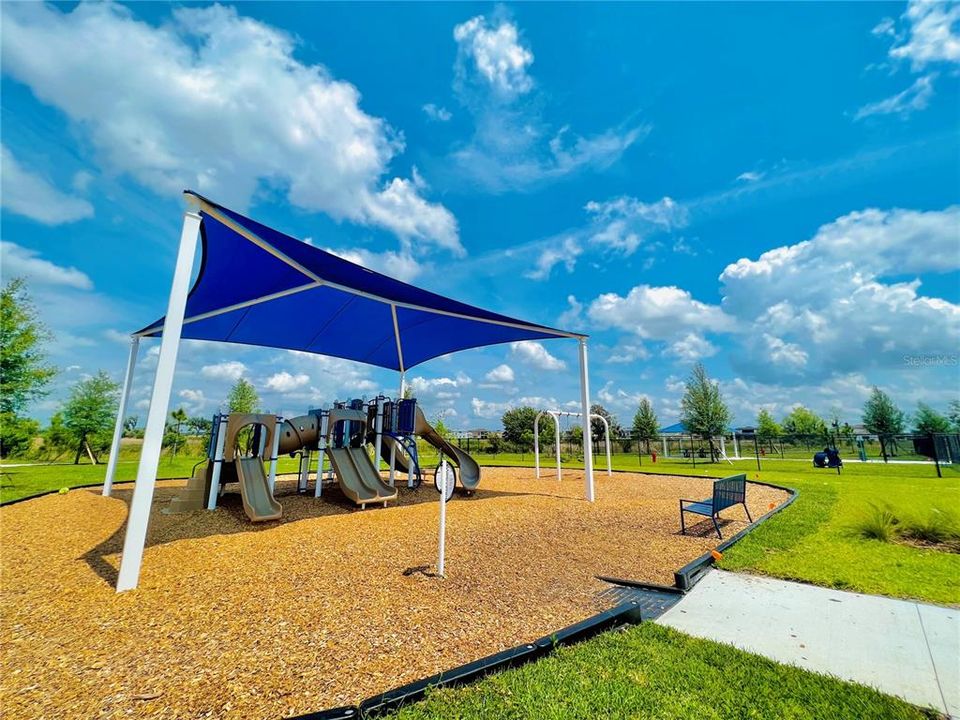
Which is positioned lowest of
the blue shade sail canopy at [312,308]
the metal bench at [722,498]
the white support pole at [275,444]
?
the metal bench at [722,498]

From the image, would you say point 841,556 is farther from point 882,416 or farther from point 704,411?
point 882,416

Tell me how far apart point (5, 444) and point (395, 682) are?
2965 cm

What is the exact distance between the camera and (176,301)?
4.50 meters

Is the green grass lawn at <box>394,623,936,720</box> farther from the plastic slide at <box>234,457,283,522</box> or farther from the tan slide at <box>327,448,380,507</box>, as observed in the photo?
the tan slide at <box>327,448,380,507</box>

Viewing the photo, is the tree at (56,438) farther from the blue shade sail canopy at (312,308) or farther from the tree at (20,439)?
the blue shade sail canopy at (312,308)

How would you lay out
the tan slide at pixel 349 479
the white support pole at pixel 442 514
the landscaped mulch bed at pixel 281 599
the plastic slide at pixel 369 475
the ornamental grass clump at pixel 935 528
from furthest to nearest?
the plastic slide at pixel 369 475
the tan slide at pixel 349 479
the ornamental grass clump at pixel 935 528
the white support pole at pixel 442 514
the landscaped mulch bed at pixel 281 599

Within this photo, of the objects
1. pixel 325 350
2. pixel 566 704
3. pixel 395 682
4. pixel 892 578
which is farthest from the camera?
pixel 325 350

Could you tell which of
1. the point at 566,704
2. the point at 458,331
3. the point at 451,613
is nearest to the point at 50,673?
the point at 451,613

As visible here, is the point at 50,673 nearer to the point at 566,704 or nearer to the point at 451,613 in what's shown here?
the point at 451,613

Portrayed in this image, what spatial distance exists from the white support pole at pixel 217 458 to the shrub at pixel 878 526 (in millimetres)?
10679

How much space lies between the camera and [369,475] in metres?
9.08

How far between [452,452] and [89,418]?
24.6m

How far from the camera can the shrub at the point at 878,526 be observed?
223 inches

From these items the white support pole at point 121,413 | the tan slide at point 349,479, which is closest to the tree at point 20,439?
the white support pole at point 121,413
